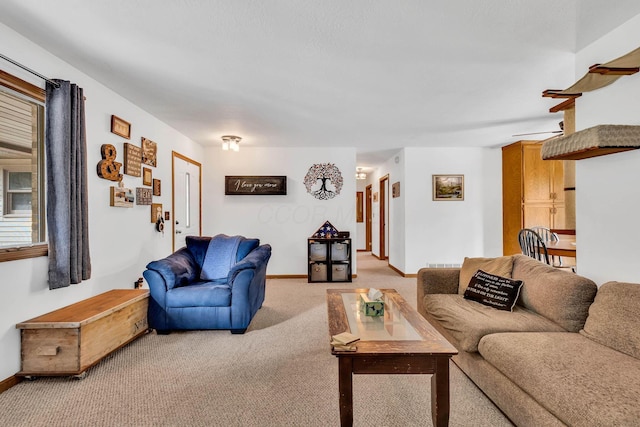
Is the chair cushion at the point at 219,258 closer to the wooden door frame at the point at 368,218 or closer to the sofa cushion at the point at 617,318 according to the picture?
the sofa cushion at the point at 617,318

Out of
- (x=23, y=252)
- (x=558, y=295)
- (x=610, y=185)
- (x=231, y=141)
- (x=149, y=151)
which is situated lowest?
(x=558, y=295)

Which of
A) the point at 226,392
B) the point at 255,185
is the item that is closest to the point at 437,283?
the point at 226,392

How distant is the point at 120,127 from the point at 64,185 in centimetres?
114

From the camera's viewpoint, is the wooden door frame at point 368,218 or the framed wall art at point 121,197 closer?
the framed wall art at point 121,197

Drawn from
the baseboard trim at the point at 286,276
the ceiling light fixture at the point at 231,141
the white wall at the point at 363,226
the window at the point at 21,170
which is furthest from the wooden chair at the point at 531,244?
the white wall at the point at 363,226

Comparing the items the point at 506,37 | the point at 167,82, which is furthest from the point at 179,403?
the point at 506,37

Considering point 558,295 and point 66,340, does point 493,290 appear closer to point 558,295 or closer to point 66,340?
point 558,295

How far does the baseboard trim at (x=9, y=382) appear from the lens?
2160 mm

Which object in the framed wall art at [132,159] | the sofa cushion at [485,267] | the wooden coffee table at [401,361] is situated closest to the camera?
the wooden coffee table at [401,361]

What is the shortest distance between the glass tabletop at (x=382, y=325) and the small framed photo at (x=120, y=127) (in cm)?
278

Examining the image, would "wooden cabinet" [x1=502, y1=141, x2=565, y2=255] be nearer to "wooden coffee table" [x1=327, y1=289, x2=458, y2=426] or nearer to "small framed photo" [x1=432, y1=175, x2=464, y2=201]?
"small framed photo" [x1=432, y1=175, x2=464, y2=201]

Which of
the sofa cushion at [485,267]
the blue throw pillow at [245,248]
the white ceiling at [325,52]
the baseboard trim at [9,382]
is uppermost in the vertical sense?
the white ceiling at [325,52]

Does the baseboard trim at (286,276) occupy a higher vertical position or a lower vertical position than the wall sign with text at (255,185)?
lower

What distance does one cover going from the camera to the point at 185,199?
517cm
